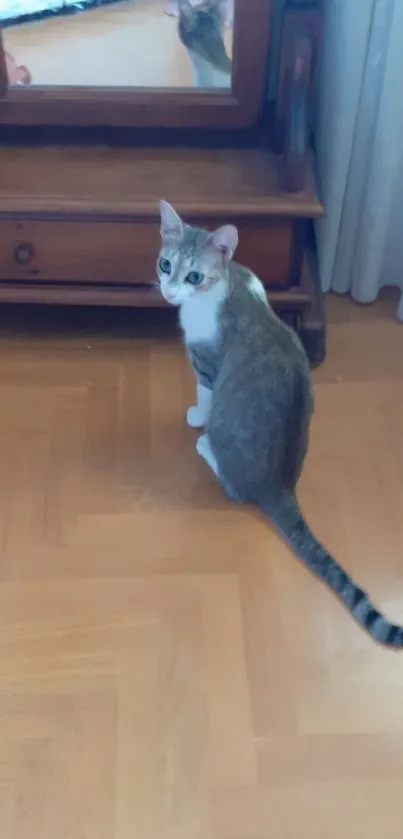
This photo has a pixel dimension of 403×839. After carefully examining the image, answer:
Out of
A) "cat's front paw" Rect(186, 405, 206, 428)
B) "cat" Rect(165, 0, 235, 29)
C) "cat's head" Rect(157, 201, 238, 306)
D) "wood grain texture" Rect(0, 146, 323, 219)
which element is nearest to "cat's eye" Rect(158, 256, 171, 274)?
"cat's head" Rect(157, 201, 238, 306)

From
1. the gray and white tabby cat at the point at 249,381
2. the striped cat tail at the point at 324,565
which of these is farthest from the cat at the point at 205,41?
the striped cat tail at the point at 324,565

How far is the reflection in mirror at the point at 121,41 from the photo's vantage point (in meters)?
1.35

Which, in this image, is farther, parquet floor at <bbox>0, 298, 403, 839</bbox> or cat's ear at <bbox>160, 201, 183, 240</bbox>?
cat's ear at <bbox>160, 201, 183, 240</bbox>

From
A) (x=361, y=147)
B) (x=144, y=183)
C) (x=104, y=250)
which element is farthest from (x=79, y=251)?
(x=361, y=147)

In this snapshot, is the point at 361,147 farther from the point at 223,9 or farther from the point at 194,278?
the point at 194,278

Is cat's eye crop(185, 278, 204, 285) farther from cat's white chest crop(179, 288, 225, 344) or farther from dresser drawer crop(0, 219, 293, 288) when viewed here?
dresser drawer crop(0, 219, 293, 288)

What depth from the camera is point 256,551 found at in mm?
1276

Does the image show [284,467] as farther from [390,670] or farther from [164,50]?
[164,50]

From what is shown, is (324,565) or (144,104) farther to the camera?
(144,104)

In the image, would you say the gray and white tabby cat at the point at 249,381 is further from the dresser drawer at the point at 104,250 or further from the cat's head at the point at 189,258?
the dresser drawer at the point at 104,250

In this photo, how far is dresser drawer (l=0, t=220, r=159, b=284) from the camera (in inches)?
56.7

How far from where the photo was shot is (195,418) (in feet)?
4.80

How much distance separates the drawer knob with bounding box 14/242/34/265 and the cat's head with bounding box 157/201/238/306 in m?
0.38

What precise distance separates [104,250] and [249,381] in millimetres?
458
